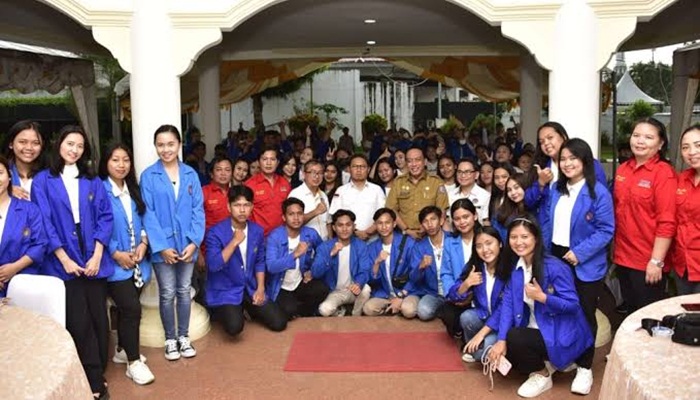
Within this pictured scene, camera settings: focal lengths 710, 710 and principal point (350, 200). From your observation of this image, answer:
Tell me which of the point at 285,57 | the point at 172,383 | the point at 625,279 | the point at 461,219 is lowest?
the point at 172,383

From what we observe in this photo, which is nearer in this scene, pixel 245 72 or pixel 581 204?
pixel 581 204

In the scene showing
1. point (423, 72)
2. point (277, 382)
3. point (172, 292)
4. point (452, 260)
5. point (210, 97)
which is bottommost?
point (277, 382)

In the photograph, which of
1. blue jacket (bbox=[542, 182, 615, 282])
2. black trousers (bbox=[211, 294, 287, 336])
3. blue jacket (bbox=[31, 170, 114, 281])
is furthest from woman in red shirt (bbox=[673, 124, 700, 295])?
blue jacket (bbox=[31, 170, 114, 281])

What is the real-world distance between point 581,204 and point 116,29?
11.4ft

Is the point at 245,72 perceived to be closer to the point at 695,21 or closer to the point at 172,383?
the point at 695,21

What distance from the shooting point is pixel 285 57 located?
30.4 feet

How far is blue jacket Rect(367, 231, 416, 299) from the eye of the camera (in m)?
5.66

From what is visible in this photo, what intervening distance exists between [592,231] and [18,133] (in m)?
3.50

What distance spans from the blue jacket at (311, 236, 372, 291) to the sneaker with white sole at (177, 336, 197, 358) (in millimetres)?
1265

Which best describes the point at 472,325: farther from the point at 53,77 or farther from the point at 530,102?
the point at 53,77

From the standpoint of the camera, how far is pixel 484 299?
182 inches

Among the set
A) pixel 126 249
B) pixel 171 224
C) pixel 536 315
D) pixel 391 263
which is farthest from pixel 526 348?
pixel 126 249

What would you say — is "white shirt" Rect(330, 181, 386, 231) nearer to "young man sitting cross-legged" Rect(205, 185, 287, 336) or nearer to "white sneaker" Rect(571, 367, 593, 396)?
"young man sitting cross-legged" Rect(205, 185, 287, 336)

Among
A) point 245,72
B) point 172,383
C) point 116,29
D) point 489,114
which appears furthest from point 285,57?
point 489,114
